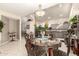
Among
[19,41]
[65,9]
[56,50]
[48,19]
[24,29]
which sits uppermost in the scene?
[65,9]

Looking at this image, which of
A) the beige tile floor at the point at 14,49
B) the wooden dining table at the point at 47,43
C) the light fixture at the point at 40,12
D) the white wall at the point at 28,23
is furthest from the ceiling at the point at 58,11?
the beige tile floor at the point at 14,49

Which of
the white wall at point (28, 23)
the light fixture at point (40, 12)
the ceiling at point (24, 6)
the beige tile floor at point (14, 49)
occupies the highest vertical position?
the ceiling at point (24, 6)

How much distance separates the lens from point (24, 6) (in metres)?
2.66

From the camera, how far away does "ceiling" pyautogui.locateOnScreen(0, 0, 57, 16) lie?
2.63m

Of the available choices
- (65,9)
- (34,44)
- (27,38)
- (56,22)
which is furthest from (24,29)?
(65,9)

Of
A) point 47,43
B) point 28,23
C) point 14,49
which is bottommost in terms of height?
point 14,49

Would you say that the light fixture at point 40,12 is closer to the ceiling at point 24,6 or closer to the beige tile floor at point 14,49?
the ceiling at point 24,6

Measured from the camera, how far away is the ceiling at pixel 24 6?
2629 millimetres

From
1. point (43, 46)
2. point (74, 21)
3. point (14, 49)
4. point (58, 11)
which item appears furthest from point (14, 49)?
point (74, 21)

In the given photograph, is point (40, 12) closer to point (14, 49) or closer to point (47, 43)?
point (47, 43)

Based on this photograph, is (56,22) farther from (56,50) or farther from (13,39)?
(13,39)

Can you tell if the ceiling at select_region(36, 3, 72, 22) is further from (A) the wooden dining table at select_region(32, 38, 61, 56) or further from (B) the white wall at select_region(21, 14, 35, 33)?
(A) the wooden dining table at select_region(32, 38, 61, 56)

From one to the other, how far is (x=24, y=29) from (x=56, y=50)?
76 cm

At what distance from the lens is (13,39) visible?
8.75ft
